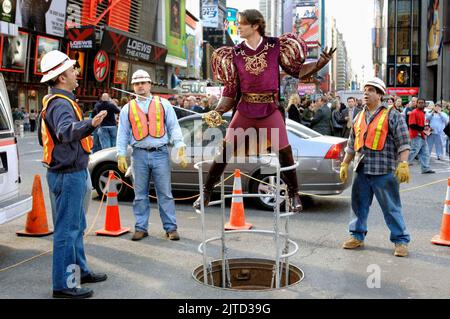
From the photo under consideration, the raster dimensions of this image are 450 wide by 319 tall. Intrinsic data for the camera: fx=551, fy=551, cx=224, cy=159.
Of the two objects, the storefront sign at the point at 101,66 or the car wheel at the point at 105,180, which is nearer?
the car wheel at the point at 105,180

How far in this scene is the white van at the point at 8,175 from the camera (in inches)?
230

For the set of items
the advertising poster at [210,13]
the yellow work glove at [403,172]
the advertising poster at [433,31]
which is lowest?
the yellow work glove at [403,172]

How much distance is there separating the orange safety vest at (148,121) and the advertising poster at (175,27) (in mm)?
55954

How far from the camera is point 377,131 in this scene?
6203 mm

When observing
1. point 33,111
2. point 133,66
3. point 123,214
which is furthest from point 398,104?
point 133,66

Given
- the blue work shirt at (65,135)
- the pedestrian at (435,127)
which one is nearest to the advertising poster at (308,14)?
the pedestrian at (435,127)

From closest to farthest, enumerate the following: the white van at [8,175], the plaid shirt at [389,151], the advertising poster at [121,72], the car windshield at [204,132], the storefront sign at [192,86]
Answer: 1. the white van at [8,175]
2. the plaid shirt at [389,151]
3. the car windshield at [204,132]
4. the storefront sign at [192,86]
5. the advertising poster at [121,72]

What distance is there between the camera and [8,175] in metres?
6.06

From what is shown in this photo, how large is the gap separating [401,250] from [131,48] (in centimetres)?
4336

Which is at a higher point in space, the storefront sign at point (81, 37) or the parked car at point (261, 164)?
the storefront sign at point (81, 37)

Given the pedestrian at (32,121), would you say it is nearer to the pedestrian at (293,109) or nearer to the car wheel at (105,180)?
the pedestrian at (293,109)

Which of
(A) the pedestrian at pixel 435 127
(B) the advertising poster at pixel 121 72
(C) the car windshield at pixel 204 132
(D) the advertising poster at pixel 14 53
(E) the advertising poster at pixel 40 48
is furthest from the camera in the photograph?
(B) the advertising poster at pixel 121 72

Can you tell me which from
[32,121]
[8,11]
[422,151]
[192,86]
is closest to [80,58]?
[32,121]

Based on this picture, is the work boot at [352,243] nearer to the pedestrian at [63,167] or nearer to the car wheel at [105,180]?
the pedestrian at [63,167]
